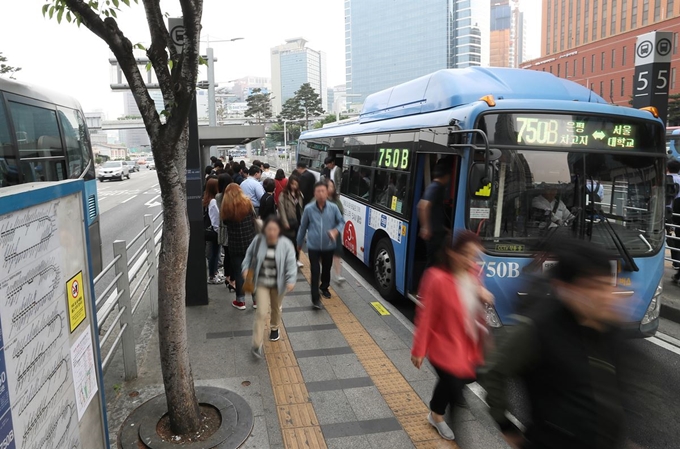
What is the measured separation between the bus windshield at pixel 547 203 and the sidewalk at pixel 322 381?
5.31 feet

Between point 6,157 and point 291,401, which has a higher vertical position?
point 6,157

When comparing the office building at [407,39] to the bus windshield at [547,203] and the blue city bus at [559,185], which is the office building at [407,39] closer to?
the blue city bus at [559,185]

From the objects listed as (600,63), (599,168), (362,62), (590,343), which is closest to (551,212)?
→ (599,168)

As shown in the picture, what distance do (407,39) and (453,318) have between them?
126 metres

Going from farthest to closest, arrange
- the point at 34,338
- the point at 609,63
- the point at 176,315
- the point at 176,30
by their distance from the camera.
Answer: the point at 609,63, the point at 176,30, the point at 176,315, the point at 34,338

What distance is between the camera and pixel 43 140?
7.32m

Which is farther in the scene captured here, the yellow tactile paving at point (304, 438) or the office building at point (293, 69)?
the office building at point (293, 69)

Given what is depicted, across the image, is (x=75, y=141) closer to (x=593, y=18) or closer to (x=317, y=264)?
(x=317, y=264)

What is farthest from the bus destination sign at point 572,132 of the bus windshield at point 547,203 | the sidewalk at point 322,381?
the sidewalk at point 322,381

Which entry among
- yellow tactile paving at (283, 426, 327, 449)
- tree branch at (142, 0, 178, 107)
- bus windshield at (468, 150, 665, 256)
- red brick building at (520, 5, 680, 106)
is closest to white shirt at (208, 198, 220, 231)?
bus windshield at (468, 150, 665, 256)

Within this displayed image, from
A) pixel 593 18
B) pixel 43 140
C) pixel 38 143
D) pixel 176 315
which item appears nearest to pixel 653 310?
pixel 176 315

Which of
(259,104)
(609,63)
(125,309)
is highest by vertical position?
(609,63)

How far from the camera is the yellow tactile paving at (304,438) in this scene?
3.87m

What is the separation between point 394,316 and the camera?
6797 millimetres
